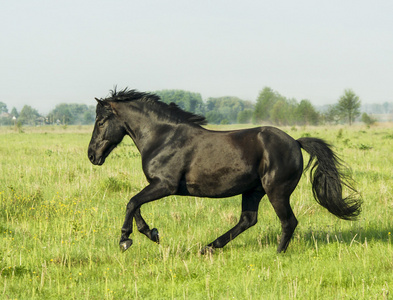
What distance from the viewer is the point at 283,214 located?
222 inches

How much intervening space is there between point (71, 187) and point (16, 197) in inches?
54.4

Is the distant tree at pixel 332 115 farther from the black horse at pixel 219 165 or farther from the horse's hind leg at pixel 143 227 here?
the horse's hind leg at pixel 143 227

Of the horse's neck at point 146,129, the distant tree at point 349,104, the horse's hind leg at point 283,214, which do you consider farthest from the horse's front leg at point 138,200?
the distant tree at point 349,104

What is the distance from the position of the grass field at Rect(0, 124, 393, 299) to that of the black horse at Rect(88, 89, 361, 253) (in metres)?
0.43

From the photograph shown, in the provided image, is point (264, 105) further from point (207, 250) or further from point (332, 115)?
point (207, 250)

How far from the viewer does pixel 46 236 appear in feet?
21.3

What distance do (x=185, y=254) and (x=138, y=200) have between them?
96 cm

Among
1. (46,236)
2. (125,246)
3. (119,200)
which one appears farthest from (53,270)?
(119,200)

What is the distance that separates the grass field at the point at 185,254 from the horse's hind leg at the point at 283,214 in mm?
201

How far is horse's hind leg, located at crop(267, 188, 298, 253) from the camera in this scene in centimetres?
562

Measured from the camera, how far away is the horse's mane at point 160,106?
6051 millimetres

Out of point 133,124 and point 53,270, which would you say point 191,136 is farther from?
point 53,270

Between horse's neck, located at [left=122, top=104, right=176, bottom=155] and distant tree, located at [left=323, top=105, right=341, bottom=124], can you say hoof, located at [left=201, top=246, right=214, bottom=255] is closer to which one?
horse's neck, located at [left=122, top=104, right=176, bottom=155]

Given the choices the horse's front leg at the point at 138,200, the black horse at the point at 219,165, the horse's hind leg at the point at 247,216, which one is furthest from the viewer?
the horse's hind leg at the point at 247,216
